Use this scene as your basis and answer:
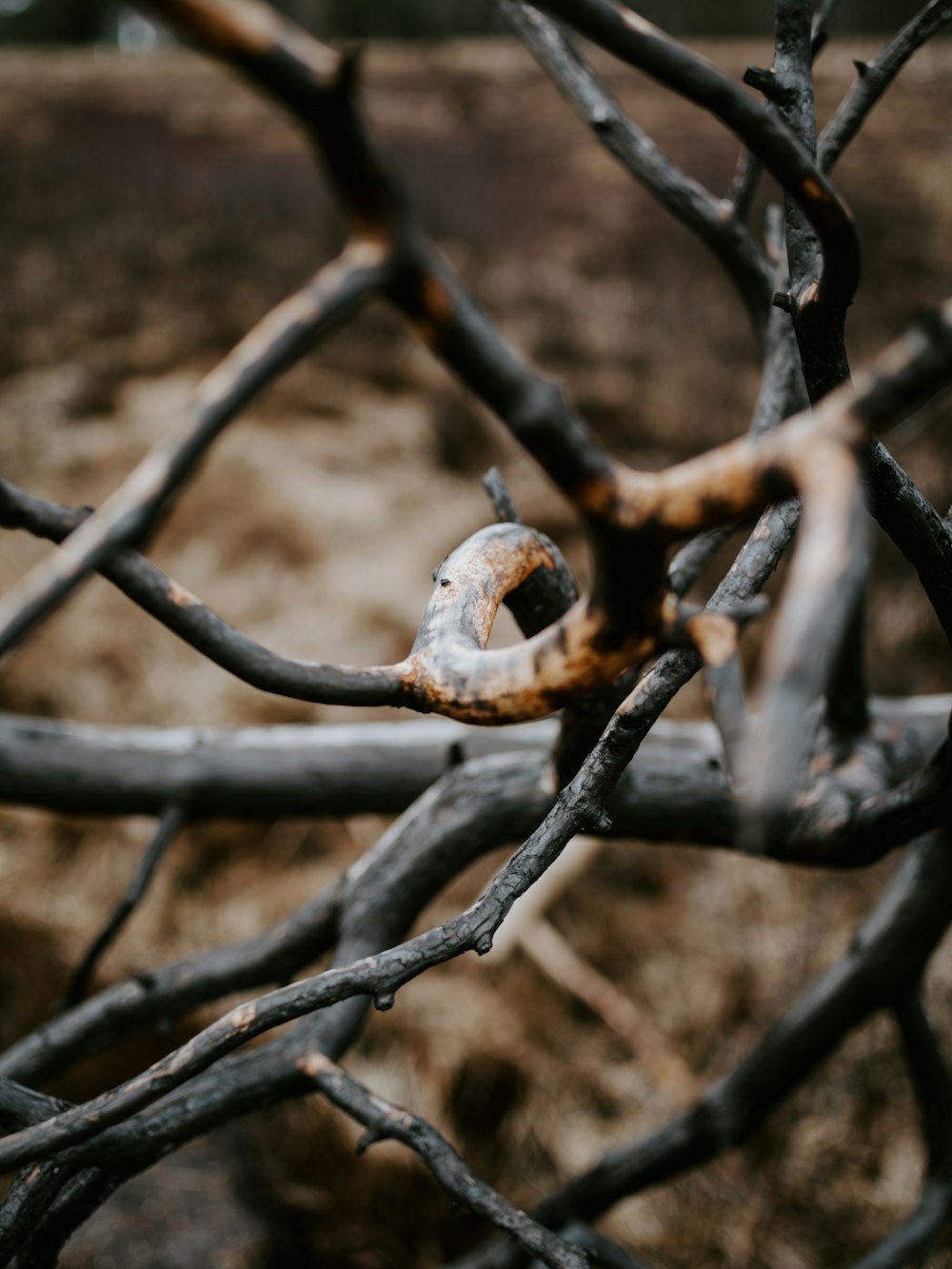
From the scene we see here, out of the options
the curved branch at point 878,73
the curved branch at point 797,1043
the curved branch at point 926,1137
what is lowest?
the curved branch at point 926,1137

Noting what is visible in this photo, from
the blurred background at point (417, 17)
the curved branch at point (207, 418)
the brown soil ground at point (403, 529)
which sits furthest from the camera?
the blurred background at point (417, 17)

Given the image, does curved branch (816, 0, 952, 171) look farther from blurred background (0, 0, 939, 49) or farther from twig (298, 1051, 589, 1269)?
blurred background (0, 0, 939, 49)

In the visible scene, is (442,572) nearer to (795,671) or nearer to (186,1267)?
(795,671)

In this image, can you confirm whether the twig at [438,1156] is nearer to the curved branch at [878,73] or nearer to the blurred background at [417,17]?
the curved branch at [878,73]

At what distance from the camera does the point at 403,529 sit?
11.9 feet

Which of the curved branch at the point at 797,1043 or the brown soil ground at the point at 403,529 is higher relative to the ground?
the brown soil ground at the point at 403,529

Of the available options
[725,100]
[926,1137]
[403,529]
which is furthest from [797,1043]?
[403,529]

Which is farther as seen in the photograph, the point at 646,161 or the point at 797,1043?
the point at 797,1043

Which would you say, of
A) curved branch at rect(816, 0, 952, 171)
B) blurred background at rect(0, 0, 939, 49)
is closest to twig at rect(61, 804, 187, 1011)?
curved branch at rect(816, 0, 952, 171)

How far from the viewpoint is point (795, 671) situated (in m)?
0.27

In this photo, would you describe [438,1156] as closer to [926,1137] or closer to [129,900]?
[129,900]

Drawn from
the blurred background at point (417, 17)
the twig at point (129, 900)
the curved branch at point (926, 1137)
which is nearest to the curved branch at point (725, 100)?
the twig at point (129, 900)

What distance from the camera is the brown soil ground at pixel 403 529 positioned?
178cm

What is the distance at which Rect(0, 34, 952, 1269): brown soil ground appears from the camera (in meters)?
1.78
